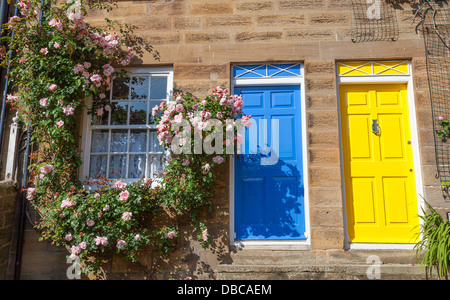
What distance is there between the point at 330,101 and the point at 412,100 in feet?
3.65

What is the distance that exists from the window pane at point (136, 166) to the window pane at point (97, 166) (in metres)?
0.38

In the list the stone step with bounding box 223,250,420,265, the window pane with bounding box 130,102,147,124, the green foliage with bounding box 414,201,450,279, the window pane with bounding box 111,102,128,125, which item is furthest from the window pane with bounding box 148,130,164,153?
the green foliage with bounding box 414,201,450,279

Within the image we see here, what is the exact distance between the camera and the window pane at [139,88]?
186 inches

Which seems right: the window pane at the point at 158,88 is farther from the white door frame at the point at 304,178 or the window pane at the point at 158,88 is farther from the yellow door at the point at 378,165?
the yellow door at the point at 378,165

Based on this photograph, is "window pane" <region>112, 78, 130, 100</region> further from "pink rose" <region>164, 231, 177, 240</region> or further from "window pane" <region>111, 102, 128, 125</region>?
"pink rose" <region>164, 231, 177, 240</region>

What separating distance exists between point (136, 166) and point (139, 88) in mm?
1126

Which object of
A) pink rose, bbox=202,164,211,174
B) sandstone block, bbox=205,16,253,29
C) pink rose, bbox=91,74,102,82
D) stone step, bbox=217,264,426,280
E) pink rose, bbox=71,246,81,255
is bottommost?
stone step, bbox=217,264,426,280

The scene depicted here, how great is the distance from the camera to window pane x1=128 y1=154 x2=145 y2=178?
4.53 metres

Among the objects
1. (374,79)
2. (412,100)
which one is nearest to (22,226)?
(374,79)

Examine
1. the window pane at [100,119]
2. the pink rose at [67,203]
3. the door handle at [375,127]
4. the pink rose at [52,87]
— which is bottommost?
the pink rose at [67,203]

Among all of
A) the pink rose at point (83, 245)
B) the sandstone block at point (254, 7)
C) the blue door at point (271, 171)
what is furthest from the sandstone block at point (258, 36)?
the pink rose at point (83, 245)

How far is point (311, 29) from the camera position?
15.4 ft

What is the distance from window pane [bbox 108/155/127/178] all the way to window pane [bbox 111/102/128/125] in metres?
0.50

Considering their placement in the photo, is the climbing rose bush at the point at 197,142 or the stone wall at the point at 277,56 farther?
the stone wall at the point at 277,56
